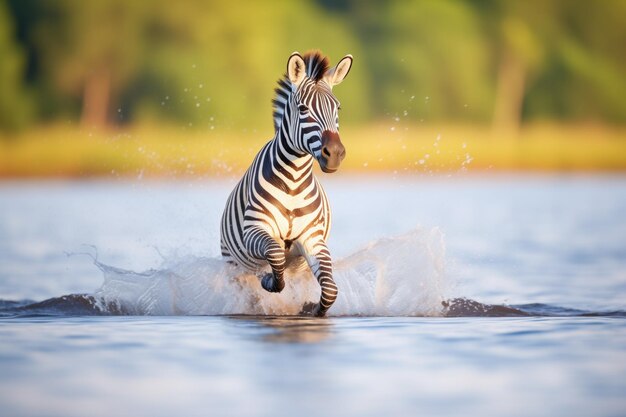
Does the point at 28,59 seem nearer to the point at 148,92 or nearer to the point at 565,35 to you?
the point at 148,92

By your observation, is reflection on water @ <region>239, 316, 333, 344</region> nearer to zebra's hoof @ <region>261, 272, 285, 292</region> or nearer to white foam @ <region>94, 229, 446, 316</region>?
zebra's hoof @ <region>261, 272, 285, 292</region>

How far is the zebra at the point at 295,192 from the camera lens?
896 cm

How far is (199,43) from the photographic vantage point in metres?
40.0

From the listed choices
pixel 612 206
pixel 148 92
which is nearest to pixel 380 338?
pixel 612 206

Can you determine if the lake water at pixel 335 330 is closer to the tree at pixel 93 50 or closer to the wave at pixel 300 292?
the wave at pixel 300 292

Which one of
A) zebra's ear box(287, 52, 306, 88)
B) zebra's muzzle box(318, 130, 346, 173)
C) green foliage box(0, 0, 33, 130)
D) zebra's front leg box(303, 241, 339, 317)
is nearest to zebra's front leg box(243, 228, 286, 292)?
zebra's front leg box(303, 241, 339, 317)

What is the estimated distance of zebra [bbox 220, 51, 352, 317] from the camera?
29.4 ft

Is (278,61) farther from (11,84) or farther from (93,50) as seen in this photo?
(11,84)

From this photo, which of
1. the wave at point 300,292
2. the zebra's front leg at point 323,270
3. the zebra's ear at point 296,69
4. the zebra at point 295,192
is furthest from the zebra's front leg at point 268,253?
the zebra's ear at point 296,69

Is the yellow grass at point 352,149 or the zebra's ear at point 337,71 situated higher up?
the yellow grass at point 352,149

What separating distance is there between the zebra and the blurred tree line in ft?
91.5

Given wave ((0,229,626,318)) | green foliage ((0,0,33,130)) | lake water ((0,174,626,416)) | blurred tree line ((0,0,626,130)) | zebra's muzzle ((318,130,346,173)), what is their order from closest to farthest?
lake water ((0,174,626,416)) → zebra's muzzle ((318,130,346,173)) → wave ((0,229,626,318)) → green foliage ((0,0,33,130)) → blurred tree line ((0,0,626,130))

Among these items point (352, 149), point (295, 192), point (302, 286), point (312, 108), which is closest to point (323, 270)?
point (295, 192)

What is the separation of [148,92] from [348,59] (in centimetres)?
3071
